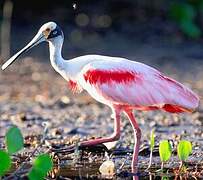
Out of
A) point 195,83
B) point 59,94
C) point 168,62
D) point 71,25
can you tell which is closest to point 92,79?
point 59,94

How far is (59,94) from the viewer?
1076 centimetres

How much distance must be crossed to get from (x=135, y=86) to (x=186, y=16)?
6620mm

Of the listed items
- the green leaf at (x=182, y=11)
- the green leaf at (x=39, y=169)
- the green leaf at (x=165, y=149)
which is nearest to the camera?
the green leaf at (x=39, y=169)

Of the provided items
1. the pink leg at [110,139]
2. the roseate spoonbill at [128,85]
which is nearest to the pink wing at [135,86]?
the roseate spoonbill at [128,85]

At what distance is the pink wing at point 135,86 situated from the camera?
6.86 m

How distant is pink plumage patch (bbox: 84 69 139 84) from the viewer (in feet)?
22.8

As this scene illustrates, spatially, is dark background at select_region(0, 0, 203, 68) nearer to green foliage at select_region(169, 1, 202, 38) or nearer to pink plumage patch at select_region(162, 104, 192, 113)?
green foliage at select_region(169, 1, 202, 38)

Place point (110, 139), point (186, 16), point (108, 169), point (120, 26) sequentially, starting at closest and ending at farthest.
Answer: point (108, 169) < point (110, 139) < point (186, 16) < point (120, 26)

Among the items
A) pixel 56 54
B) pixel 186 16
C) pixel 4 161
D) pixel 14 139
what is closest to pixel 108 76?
pixel 56 54

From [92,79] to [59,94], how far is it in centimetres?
382

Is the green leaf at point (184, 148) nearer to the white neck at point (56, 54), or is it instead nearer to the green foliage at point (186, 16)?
the white neck at point (56, 54)

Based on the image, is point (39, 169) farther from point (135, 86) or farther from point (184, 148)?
point (135, 86)

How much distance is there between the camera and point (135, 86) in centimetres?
699

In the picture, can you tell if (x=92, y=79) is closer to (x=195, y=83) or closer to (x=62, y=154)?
(x=62, y=154)
